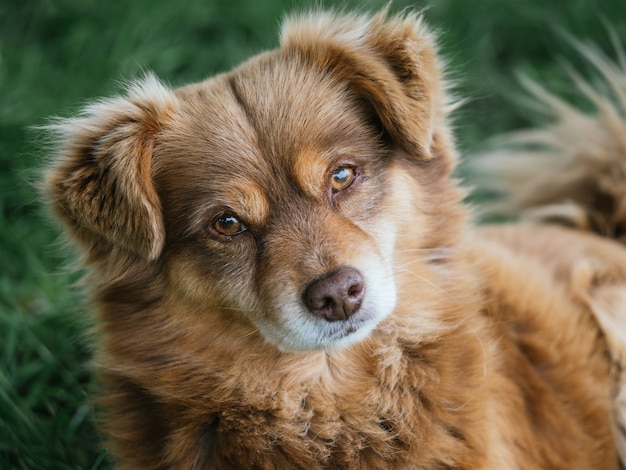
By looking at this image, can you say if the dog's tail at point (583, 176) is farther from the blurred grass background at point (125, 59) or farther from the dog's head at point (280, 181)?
the dog's head at point (280, 181)

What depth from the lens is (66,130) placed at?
3.11 m

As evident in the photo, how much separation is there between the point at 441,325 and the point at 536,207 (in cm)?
206

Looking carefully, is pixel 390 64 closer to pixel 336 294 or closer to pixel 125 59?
pixel 336 294

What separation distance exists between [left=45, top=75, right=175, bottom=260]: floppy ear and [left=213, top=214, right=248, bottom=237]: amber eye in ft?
0.68

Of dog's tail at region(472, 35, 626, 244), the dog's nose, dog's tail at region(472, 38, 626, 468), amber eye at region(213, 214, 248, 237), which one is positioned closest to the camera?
the dog's nose

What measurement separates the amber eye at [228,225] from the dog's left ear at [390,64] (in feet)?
2.31

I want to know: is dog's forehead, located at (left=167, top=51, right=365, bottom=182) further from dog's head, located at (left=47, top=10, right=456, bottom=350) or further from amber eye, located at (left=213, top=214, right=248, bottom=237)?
amber eye, located at (left=213, top=214, right=248, bottom=237)

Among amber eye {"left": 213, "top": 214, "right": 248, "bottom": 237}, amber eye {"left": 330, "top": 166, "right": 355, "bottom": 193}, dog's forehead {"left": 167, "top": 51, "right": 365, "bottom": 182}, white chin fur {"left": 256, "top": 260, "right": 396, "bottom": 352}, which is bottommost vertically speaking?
white chin fur {"left": 256, "top": 260, "right": 396, "bottom": 352}

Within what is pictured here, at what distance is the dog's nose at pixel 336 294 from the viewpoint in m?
2.67

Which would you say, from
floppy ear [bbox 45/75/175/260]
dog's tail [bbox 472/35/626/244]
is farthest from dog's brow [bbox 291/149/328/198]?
dog's tail [bbox 472/35/626/244]

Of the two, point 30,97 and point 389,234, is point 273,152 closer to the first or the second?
point 389,234

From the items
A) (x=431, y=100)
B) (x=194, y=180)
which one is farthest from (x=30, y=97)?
(x=431, y=100)

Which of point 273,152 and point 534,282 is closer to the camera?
point 273,152

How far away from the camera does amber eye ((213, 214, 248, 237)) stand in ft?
9.50
